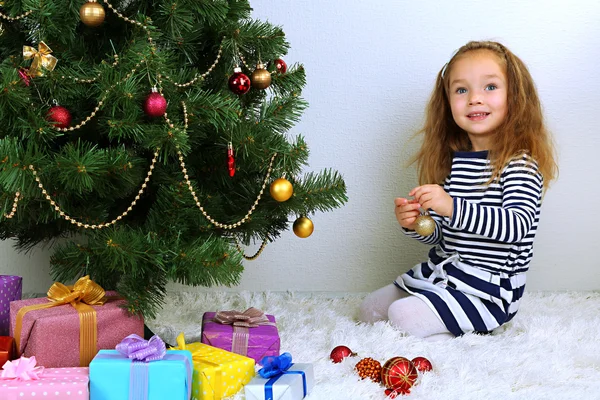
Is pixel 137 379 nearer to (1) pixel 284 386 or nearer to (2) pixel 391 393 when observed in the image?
(1) pixel 284 386

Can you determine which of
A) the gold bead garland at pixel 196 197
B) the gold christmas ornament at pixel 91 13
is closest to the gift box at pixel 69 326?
the gold bead garland at pixel 196 197

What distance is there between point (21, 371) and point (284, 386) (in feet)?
1.25

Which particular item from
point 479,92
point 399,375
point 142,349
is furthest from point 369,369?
point 479,92

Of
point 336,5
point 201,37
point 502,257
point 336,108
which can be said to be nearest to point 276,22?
point 336,5

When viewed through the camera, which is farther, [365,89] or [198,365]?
[365,89]

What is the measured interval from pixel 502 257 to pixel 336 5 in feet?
2.52

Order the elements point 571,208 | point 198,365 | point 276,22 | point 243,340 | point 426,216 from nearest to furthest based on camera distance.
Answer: point 198,365 → point 243,340 → point 426,216 → point 276,22 → point 571,208

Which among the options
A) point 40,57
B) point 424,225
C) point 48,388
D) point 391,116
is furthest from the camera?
point 391,116

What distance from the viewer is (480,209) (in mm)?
1369

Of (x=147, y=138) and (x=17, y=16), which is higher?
(x=17, y=16)

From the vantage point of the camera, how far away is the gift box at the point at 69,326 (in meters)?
1.04

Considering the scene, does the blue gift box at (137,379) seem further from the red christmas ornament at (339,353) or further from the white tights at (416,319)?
the white tights at (416,319)

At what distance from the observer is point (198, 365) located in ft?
3.37

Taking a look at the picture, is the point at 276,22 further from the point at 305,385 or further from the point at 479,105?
the point at 305,385
